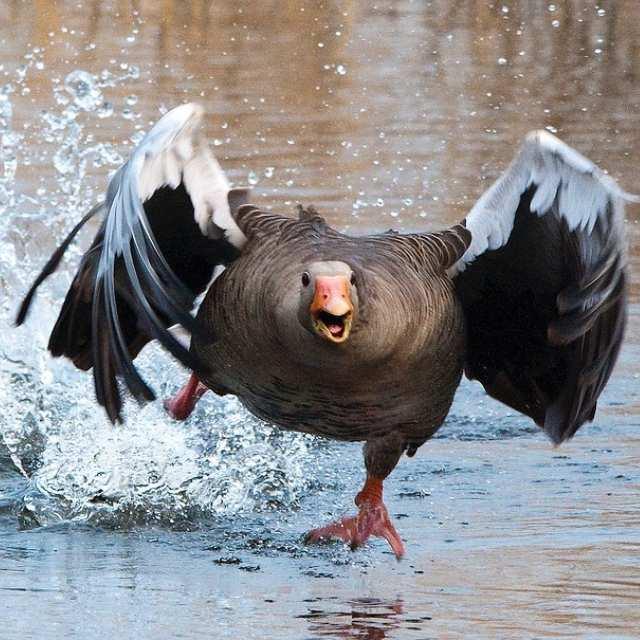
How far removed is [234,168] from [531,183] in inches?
273

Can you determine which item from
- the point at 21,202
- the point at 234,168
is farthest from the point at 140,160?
the point at 234,168

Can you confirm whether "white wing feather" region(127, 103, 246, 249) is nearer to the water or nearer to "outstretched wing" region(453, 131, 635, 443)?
"outstretched wing" region(453, 131, 635, 443)

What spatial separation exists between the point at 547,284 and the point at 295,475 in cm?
151

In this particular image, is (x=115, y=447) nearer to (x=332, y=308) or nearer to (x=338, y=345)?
(x=338, y=345)

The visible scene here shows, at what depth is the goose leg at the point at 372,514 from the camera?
624 cm

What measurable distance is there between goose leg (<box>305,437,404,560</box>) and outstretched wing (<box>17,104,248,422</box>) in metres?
0.94

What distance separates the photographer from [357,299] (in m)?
5.47

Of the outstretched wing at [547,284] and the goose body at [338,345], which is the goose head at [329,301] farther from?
the outstretched wing at [547,284]

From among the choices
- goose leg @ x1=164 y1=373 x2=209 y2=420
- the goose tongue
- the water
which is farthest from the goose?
goose leg @ x1=164 y1=373 x2=209 y2=420

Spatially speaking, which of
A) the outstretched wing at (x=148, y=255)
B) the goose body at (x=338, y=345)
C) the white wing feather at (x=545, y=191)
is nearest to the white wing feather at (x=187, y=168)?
the outstretched wing at (x=148, y=255)

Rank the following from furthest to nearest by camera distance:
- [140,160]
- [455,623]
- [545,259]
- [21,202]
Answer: [21,202], [545,259], [140,160], [455,623]

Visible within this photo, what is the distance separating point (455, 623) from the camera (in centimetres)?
524

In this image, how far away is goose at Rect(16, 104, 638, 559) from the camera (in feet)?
18.9

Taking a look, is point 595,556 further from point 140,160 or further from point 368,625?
point 140,160
